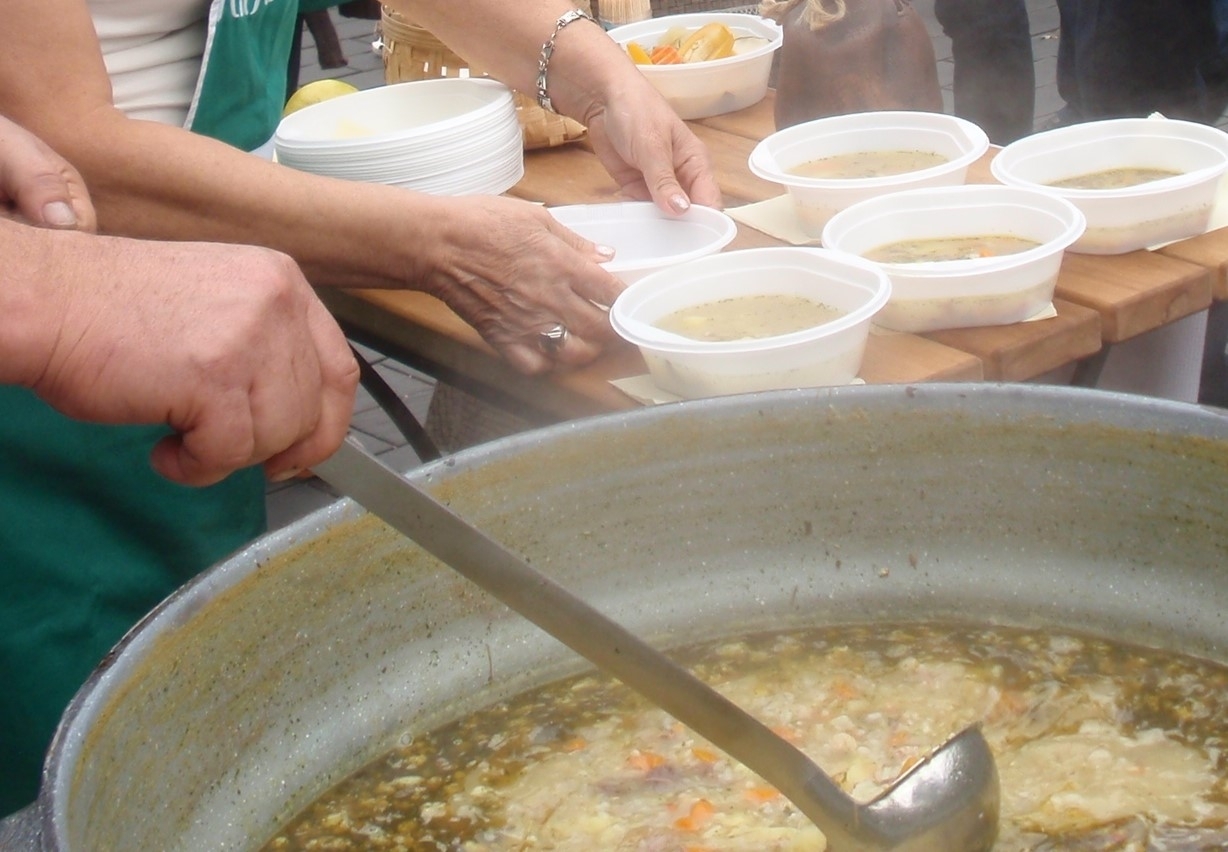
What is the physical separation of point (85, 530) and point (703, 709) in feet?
3.43

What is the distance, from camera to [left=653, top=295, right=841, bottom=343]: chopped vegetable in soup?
1.55m

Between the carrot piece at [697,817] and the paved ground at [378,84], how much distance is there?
6.61 ft

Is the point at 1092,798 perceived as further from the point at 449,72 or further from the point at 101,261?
the point at 449,72

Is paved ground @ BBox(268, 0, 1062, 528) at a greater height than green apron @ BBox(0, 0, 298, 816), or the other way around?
green apron @ BBox(0, 0, 298, 816)

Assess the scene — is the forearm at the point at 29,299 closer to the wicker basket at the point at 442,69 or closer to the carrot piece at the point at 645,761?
the carrot piece at the point at 645,761

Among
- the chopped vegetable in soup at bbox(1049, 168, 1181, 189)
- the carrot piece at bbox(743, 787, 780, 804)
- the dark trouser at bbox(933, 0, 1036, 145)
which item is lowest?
the dark trouser at bbox(933, 0, 1036, 145)

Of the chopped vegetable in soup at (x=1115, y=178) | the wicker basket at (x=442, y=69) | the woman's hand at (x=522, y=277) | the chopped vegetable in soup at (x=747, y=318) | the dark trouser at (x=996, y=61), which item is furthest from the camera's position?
the dark trouser at (x=996, y=61)

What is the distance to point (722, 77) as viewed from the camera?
98.7 inches

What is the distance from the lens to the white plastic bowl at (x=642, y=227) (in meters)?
1.88

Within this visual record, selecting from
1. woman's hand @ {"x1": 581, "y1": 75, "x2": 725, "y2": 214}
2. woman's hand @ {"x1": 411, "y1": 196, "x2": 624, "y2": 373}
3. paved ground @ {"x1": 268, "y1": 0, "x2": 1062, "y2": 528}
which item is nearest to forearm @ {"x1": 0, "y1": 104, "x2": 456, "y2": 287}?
woman's hand @ {"x1": 411, "y1": 196, "x2": 624, "y2": 373}

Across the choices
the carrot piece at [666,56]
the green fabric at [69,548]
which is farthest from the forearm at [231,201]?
the carrot piece at [666,56]

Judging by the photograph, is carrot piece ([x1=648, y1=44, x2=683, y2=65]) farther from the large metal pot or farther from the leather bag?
the large metal pot

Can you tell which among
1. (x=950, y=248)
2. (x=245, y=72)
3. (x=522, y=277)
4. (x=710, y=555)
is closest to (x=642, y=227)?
(x=522, y=277)

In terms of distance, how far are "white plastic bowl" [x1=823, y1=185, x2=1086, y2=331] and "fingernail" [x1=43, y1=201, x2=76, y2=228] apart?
2.87ft
